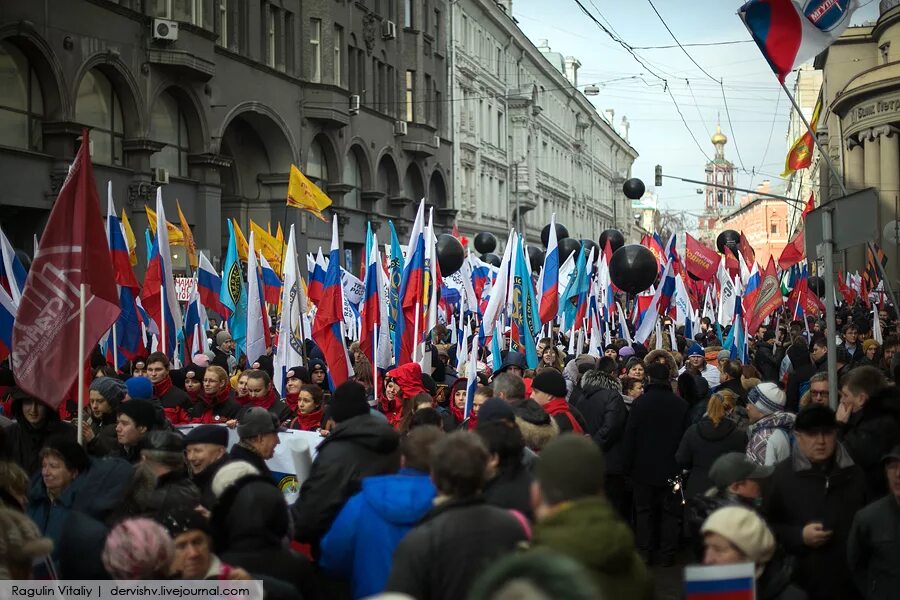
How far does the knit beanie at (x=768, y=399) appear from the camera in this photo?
796cm

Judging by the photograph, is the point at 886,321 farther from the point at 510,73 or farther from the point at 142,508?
the point at 510,73

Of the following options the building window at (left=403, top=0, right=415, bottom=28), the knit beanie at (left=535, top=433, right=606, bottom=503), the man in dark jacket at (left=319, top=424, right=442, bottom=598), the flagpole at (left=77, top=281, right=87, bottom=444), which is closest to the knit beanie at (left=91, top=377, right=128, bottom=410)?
the flagpole at (left=77, top=281, right=87, bottom=444)

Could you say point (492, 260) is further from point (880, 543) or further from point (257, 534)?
point (257, 534)

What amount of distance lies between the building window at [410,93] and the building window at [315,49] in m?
8.45

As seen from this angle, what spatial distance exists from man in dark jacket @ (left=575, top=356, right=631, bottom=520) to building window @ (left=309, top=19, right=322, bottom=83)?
27.3 meters

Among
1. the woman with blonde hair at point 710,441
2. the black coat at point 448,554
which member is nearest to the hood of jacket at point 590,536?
the black coat at point 448,554

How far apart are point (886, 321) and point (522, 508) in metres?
23.1

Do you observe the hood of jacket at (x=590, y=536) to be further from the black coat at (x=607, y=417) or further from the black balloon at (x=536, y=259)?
the black balloon at (x=536, y=259)

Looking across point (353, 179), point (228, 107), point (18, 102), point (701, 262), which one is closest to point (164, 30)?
point (228, 107)

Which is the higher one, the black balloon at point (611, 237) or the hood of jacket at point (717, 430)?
the black balloon at point (611, 237)

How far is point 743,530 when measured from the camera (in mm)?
4262

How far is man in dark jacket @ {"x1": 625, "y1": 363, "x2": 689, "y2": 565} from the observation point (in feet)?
31.7

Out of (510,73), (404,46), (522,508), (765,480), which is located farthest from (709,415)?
(510,73)

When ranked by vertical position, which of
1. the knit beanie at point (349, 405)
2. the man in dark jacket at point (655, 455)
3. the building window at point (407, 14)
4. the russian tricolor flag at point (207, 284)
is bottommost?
the man in dark jacket at point (655, 455)
